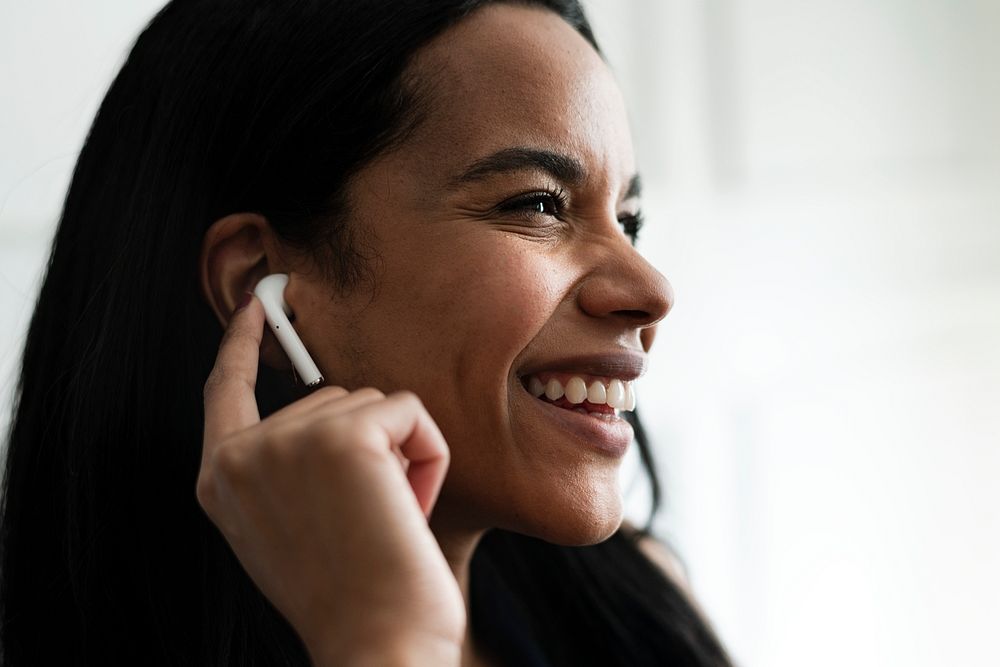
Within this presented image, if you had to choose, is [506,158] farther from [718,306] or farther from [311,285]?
[718,306]

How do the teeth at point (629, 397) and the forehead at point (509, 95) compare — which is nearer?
the forehead at point (509, 95)

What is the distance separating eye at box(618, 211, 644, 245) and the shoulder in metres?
0.59

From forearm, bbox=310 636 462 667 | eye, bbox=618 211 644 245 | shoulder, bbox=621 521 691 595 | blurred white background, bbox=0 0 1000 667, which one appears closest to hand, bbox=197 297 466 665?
forearm, bbox=310 636 462 667

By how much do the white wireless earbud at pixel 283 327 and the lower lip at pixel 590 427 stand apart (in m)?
0.25

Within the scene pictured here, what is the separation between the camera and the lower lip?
117cm

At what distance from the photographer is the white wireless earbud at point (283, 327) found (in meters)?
1.14

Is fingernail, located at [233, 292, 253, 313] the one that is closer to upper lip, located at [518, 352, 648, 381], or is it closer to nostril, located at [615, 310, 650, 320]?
upper lip, located at [518, 352, 648, 381]

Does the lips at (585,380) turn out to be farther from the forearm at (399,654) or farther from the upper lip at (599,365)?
the forearm at (399,654)

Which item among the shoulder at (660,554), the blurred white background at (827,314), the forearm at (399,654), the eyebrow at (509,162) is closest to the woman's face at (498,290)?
the eyebrow at (509,162)

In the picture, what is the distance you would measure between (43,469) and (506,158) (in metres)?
0.70

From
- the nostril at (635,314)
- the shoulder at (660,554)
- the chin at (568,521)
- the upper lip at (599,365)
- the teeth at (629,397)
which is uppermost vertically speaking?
the nostril at (635,314)

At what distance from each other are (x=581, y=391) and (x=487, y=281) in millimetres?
176

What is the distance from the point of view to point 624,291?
118 centimetres

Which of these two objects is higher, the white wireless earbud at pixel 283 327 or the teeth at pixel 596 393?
the white wireless earbud at pixel 283 327
